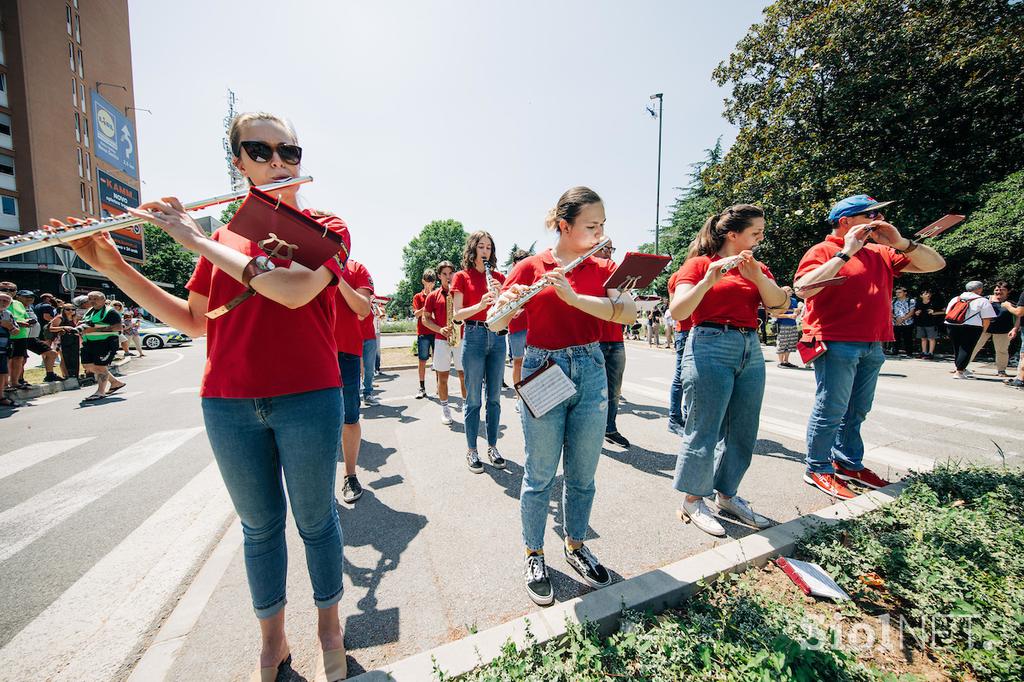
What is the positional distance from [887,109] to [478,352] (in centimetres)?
1851

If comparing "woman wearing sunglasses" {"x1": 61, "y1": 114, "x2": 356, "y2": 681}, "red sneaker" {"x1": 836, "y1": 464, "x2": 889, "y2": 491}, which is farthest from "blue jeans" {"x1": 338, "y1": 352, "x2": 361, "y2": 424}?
"red sneaker" {"x1": 836, "y1": 464, "x2": 889, "y2": 491}

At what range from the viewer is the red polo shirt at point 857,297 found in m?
3.37

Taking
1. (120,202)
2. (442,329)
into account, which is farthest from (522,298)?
(120,202)

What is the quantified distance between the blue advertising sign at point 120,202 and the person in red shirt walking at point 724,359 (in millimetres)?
43634

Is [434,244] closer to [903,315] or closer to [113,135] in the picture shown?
[113,135]

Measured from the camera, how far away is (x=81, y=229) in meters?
1.76

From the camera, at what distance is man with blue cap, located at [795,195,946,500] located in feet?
11.0

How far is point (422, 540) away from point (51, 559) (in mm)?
2699

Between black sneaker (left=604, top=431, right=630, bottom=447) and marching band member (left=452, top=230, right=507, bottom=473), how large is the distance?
153 centimetres

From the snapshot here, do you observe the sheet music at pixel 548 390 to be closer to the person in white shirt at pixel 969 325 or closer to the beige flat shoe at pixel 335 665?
the beige flat shoe at pixel 335 665

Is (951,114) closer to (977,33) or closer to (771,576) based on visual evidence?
(977,33)

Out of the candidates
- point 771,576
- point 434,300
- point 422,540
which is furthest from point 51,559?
point 771,576

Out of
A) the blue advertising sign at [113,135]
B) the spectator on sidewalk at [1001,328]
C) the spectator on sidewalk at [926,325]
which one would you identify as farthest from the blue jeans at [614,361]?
the blue advertising sign at [113,135]

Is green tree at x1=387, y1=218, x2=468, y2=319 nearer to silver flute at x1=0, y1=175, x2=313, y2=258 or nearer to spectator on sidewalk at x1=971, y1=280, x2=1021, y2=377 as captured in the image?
spectator on sidewalk at x1=971, y1=280, x2=1021, y2=377
